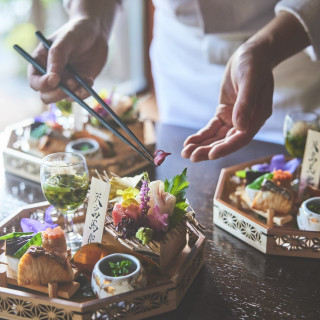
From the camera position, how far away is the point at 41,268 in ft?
3.46

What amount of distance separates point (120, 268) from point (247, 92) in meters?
0.63

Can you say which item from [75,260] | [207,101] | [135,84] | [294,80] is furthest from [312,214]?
[135,84]

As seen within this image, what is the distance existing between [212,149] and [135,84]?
4.11m

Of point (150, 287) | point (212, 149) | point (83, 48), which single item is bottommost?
point (150, 287)

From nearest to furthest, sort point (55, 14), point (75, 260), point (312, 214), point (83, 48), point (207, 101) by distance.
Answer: point (75, 260) < point (312, 214) < point (83, 48) < point (207, 101) < point (55, 14)

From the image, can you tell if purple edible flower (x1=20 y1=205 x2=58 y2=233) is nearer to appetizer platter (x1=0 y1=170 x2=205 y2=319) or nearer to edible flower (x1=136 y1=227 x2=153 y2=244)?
appetizer platter (x1=0 y1=170 x2=205 y2=319)

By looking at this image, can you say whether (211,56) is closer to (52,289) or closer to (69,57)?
(69,57)

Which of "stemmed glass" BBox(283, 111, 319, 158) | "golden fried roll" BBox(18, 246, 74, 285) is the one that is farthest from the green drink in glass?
"stemmed glass" BBox(283, 111, 319, 158)

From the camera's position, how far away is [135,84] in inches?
211

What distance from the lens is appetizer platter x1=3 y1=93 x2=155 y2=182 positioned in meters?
1.73

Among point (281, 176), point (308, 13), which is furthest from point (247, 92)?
point (308, 13)

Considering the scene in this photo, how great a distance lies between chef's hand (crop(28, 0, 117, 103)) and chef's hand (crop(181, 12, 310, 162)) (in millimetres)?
475

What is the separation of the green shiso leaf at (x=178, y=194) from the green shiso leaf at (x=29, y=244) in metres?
0.30

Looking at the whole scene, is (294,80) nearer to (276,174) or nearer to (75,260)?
(276,174)
